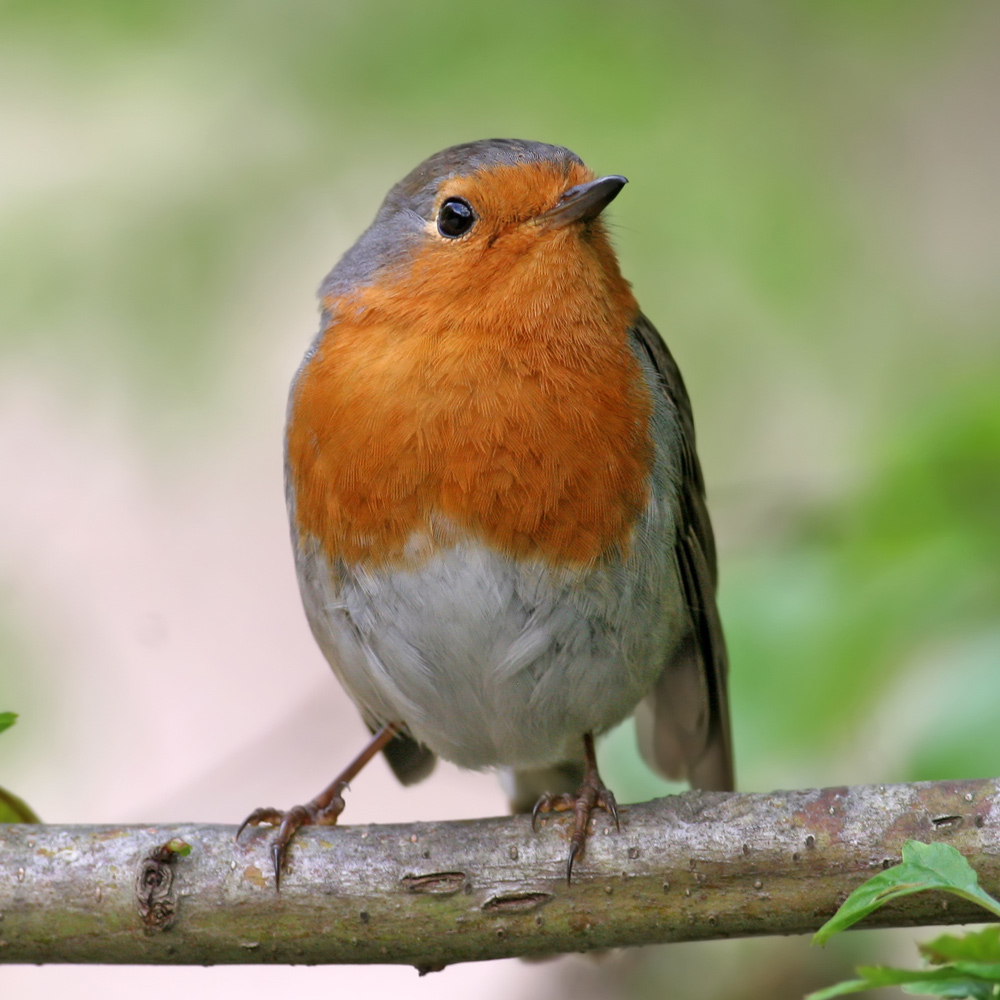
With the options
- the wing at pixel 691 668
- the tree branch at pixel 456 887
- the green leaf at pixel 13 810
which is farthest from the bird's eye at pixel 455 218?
the green leaf at pixel 13 810

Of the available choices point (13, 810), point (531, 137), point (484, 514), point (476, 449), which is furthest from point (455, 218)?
point (13, 810)

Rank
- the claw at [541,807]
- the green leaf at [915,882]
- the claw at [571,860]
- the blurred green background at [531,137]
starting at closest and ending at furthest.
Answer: the green leaf at [915,882] → the claw at [571,860] → the claw at [541,807] → the blurred green background at [531,137]

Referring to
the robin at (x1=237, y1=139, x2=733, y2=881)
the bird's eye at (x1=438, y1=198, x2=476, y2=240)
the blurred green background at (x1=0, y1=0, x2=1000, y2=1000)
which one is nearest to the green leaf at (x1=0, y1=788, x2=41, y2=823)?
the robin at (x1=237, y1=139, x2=733, y2=881)

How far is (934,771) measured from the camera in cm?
346

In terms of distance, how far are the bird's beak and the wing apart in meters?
0.56

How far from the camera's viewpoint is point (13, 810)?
348 cm

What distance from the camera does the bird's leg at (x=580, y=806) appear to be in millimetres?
3496

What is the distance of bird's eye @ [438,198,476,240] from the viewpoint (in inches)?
158

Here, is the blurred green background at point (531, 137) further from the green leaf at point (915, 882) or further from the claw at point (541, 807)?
the green leaf at point (915, 882)

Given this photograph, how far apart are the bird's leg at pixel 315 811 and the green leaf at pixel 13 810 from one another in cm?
56

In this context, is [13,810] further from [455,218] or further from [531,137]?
[531,137]

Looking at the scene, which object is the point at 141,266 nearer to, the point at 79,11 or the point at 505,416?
the point at 79,11

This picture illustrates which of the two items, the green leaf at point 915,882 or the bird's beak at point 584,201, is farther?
the bird's beak at point 584,201

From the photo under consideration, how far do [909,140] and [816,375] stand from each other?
9.13ft
